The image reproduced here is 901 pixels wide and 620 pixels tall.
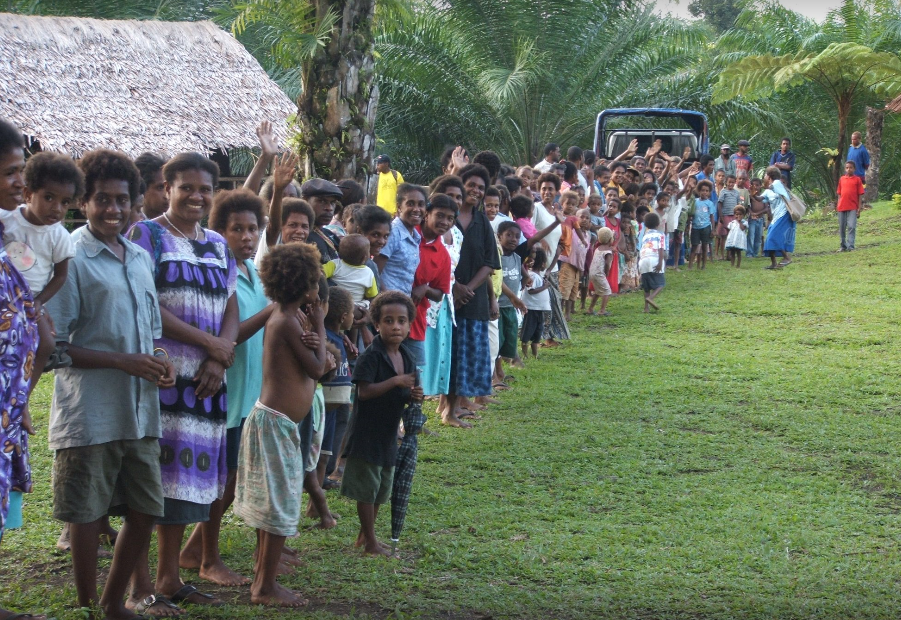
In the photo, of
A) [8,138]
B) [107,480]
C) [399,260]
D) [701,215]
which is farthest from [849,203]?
[8,138]

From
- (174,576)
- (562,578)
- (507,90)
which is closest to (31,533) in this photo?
(174,576)

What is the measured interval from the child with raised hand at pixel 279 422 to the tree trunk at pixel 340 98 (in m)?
3.37

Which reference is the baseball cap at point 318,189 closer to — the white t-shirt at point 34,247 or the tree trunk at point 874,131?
the white t-shirt at point 34,247

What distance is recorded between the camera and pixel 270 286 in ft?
13.5

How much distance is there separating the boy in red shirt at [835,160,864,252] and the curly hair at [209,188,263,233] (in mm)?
14998

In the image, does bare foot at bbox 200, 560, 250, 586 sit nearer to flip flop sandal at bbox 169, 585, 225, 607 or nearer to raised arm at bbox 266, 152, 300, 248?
flip flop sandal at bbox 169, 585, 225, 607

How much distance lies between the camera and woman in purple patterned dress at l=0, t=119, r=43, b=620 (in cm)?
314

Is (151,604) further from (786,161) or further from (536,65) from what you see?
(786,161)

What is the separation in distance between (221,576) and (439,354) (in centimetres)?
319

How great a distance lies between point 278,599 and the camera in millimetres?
3969

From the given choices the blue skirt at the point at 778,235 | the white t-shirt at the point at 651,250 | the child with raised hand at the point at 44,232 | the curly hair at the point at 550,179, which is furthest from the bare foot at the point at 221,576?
the blue skirt at the point at 778,235

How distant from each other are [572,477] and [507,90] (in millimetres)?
11698

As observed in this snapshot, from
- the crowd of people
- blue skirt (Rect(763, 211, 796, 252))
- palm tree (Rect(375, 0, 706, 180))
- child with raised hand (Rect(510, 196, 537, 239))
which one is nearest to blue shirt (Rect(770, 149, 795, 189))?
palm tree (Rect(375, 0, 706, 180))

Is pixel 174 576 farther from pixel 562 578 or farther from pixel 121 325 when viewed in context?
pixel 562 578
